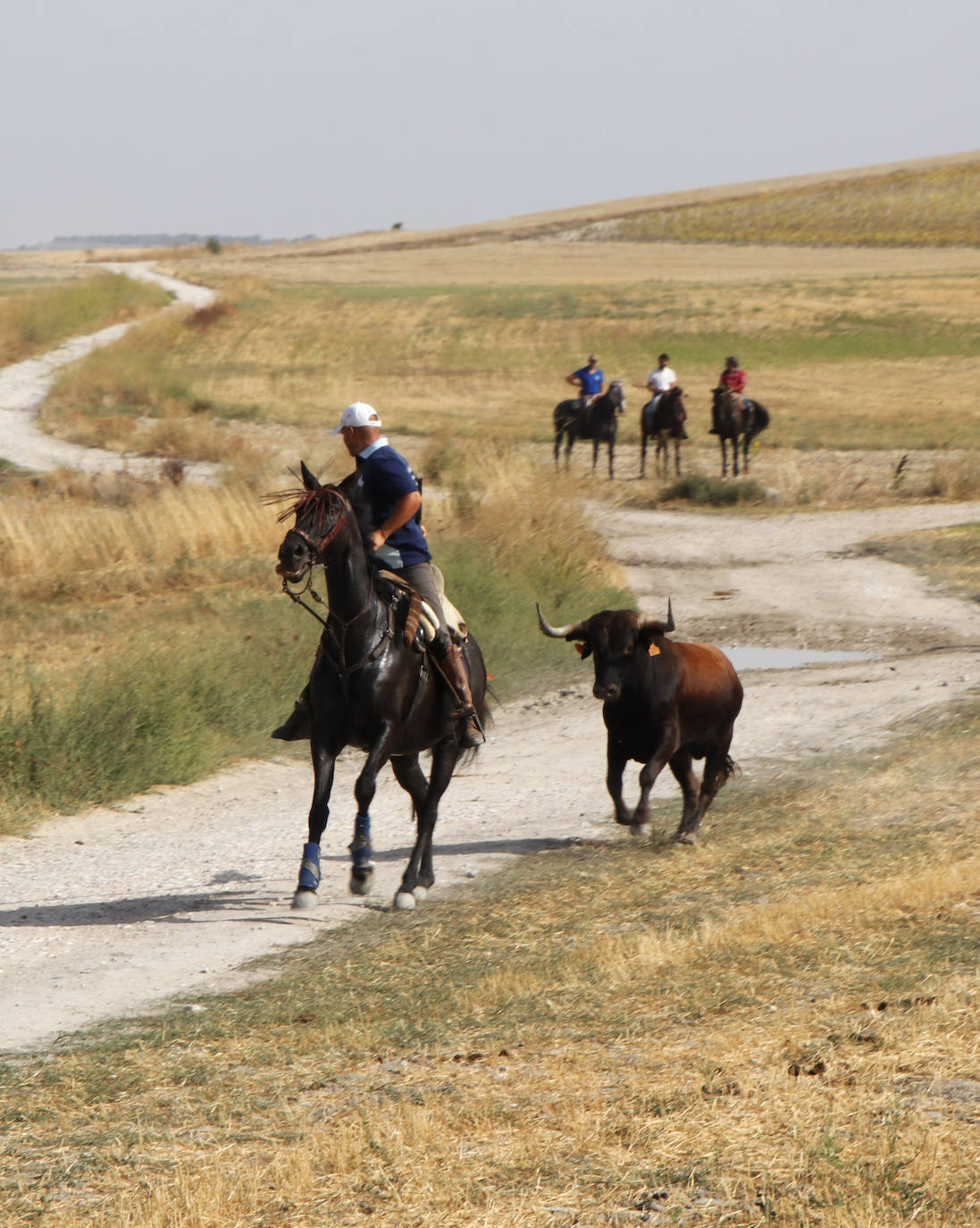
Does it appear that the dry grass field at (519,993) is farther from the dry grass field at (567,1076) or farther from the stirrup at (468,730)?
the stirrup at (468,730)

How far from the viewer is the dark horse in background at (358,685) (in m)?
8.38

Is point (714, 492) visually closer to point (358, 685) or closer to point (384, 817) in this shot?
point (384, 817)

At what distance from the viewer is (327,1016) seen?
7.15 meters

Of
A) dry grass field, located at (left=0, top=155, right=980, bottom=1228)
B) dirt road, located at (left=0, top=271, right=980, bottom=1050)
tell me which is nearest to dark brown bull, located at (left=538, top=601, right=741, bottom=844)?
dry grass field, located at (left=0, top=155, right=980, bottom=1228)

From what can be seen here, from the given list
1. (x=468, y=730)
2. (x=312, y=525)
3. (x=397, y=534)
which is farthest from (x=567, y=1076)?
(x=397, y=534)

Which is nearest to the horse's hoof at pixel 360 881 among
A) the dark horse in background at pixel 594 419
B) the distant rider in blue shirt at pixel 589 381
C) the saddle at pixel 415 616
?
the saddle at pixel 415 616

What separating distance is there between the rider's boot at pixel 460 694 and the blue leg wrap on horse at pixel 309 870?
4.33 feet

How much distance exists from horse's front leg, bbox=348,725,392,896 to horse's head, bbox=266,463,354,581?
4.04 ft

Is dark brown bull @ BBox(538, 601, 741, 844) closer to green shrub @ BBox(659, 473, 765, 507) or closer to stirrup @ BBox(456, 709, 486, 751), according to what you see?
stirrup @ BBox(456, 709, 486, 751)

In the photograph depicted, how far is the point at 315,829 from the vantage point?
28.7ft

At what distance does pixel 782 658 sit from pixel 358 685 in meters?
10.3

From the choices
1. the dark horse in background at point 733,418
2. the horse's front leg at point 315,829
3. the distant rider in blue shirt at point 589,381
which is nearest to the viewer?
the horse's front leg at point 315,829

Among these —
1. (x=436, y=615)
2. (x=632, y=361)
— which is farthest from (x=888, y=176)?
(x=436, y=615)

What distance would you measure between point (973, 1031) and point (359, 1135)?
255 centimetres
